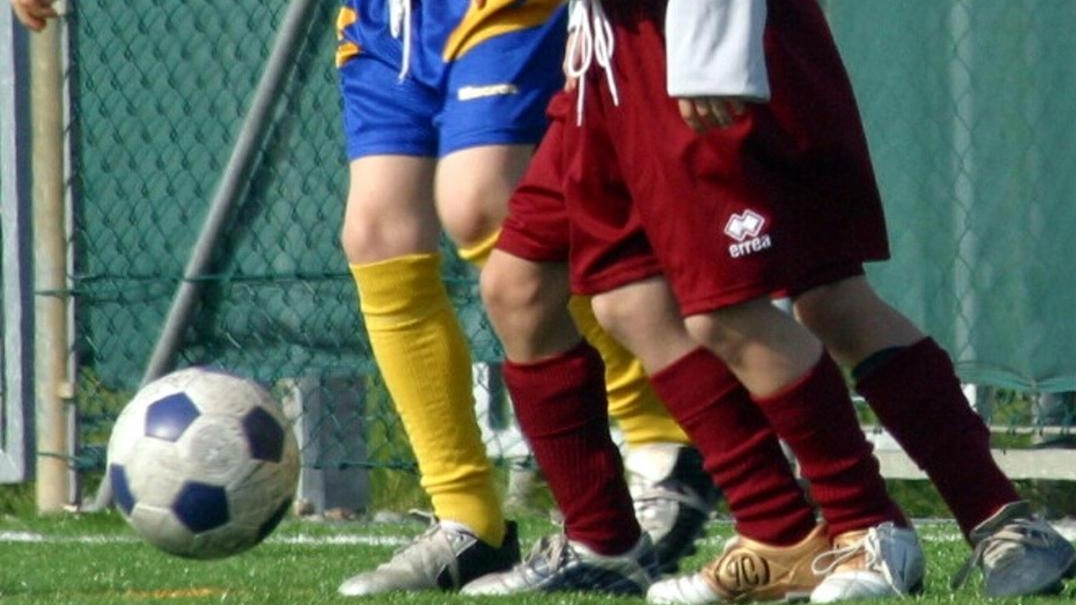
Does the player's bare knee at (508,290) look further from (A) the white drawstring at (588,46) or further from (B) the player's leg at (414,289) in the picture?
(B) the player's leg at (414,289)

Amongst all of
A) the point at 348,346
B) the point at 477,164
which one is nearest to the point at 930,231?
the point at 348,346

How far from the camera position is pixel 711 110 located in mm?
3975

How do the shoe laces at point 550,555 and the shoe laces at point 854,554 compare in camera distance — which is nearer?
the shoe laces at point 854,554

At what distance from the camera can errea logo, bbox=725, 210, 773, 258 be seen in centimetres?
399

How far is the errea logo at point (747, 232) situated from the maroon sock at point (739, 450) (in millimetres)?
325

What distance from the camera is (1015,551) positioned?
4184 mm

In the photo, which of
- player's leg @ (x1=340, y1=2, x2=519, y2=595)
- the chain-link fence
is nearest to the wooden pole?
the chain-link fence

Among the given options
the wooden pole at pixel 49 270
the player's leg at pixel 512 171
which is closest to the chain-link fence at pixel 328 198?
the wooden pole at pixel 49 270

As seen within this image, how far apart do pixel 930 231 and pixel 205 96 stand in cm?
230

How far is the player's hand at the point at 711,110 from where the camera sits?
3.96 m

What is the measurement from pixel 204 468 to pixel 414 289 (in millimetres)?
526

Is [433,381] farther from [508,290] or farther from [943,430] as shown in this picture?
[943,430]

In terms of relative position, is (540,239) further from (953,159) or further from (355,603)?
(953,159)

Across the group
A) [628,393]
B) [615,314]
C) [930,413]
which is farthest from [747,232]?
[628,393]
